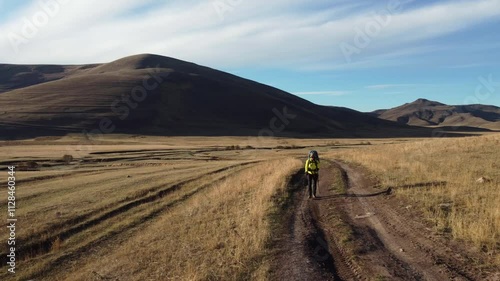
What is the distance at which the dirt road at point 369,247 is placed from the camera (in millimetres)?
9508

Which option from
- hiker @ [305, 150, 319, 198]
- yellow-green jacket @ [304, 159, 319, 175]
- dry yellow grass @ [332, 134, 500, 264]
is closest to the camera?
dry yellow grass @ [332, 134, 500, 264]

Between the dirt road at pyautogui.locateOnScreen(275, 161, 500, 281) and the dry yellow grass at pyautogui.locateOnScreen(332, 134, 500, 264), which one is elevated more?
the dry yellow grass at pyautogui.locateOnScreen(332, 134, 500, 264)

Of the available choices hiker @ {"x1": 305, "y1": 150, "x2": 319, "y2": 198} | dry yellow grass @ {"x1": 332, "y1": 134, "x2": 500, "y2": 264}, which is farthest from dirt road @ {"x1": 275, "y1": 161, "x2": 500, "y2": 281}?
hiker @ {"x1": 305, "y1": 150, "x2": 319, "y2": 198}

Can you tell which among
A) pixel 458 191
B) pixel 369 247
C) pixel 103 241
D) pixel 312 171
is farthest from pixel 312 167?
pixel 103 241

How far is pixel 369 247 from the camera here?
37.3 feet

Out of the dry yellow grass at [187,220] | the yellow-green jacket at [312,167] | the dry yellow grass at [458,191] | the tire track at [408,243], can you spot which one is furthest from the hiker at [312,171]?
the dry yellow grass at [458,191]

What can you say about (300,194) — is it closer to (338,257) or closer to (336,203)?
(336,203)

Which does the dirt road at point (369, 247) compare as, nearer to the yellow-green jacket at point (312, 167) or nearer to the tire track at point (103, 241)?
the yellow-green jacket at point (312, 167)

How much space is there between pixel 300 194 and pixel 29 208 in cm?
1448

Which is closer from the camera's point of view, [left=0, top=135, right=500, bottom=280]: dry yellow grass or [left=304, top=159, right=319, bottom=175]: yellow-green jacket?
[left=0, top=135, right=500, bottom=280]: dry yellow grass

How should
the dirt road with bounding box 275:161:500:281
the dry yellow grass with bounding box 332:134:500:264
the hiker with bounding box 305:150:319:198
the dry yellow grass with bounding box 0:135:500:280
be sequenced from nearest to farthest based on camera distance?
1. the dirt road with bounding box 275:161:500:281
2. the dry yellow grass with bounding box 332:134:500:264
3. the dry yellow grass with bounding box 0:135:500:280
4. the hiker with bounding box 305:150:319:198

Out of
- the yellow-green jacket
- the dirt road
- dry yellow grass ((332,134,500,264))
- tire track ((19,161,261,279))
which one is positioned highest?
the yellow-green jacket

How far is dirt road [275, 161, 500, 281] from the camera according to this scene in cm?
951

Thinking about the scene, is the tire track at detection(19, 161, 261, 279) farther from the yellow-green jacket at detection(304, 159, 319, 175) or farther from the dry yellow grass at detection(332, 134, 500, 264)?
the dry yellow grass at detection(332, 134, 500, 264)
